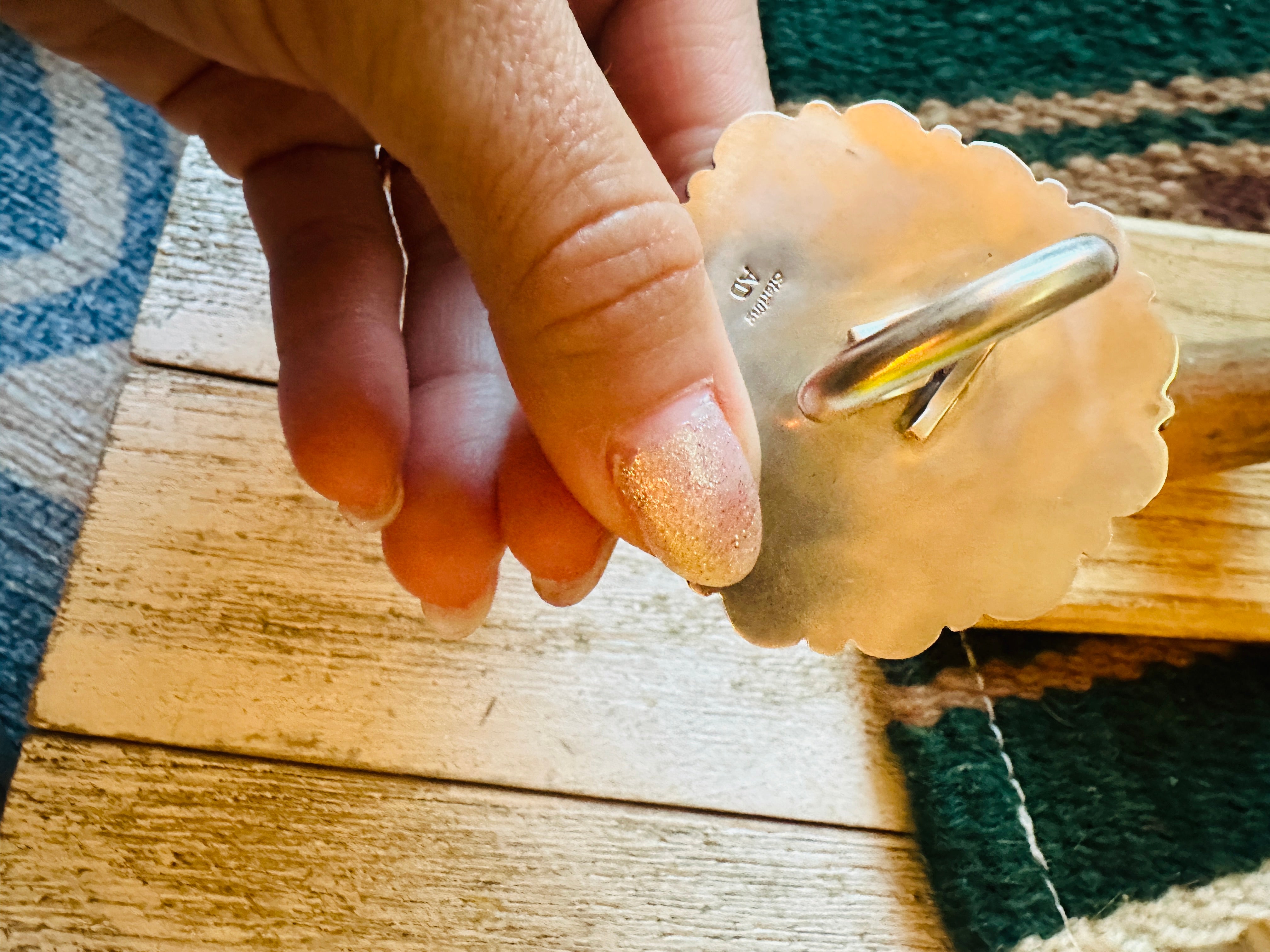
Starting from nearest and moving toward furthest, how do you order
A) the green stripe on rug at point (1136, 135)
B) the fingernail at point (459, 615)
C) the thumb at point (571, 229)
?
the thumb at point (571, 229) → the fingernail at point (459, 615) → the green stripe on rug at point (1136, 135)

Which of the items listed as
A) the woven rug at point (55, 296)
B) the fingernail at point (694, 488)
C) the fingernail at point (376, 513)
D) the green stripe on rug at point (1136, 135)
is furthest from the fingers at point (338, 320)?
the green stripe on rug at point (1136, 135)

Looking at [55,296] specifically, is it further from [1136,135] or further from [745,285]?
[1136,135]

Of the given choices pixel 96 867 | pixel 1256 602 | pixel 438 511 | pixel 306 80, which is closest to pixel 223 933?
pixel 96 867

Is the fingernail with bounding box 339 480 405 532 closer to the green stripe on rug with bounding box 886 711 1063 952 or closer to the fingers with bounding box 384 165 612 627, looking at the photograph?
the fingers with bounding box 384 165 612 627

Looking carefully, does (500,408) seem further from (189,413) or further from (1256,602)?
(1256,602)

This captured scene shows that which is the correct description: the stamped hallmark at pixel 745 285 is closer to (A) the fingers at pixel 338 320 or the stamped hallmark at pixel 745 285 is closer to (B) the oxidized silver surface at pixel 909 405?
(B) the oxidized silver surface at pixel 909 405

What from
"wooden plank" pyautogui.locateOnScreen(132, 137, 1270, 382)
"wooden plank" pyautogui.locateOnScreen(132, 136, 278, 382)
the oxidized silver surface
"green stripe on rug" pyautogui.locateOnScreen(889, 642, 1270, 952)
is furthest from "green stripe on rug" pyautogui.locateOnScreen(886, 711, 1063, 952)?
"wooden plank" pyautogui.locateOnScreen(132, 136, 278, 382)
